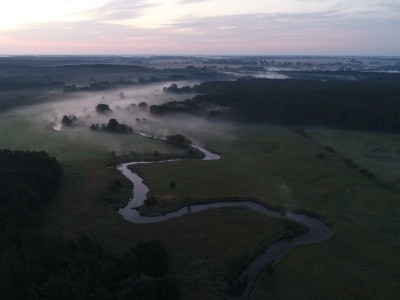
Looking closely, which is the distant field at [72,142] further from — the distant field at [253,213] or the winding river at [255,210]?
the winding river at [255,210]

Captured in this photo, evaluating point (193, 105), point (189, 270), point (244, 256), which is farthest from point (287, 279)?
point (193, 105)

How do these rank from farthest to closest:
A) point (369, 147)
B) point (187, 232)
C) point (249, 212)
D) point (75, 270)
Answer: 1. point (369, 147)
2. point (249, 212)
3. point (187, 232)
4. point (75, 270)

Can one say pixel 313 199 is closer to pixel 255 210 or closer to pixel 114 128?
pixel 255 210

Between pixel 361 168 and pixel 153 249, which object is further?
pixel 361 168

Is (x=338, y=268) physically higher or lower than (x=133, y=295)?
lower

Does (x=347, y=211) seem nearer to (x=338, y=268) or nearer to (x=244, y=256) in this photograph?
(x=338, y=268)

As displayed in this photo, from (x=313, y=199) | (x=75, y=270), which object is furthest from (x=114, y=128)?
(x=75, y=270)
